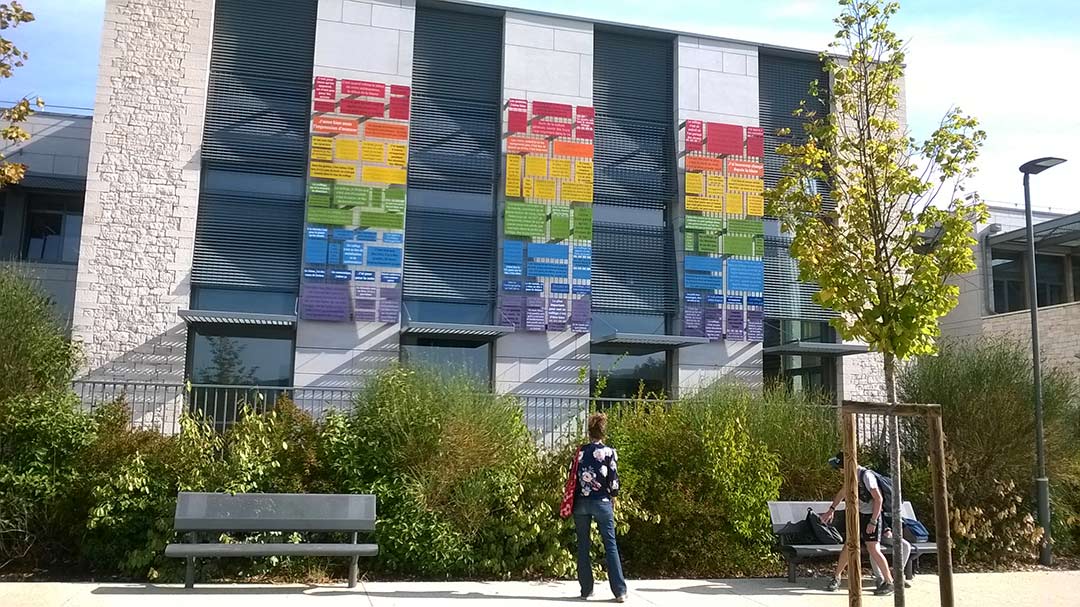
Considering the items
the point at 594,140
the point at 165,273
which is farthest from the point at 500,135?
the point at 165,273

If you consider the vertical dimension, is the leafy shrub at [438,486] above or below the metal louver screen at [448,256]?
below

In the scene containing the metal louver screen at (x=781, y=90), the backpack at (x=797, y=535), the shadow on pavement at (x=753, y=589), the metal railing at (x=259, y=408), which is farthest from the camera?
the metal louver screen at (x=781, y=90)

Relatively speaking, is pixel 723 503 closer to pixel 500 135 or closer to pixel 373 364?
pixel 373 364

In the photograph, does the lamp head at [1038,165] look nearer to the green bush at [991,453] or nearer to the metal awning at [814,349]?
the green bush at [991,453]

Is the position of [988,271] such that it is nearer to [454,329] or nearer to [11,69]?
[454,329]

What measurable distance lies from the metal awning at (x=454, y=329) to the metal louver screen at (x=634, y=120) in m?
4.24

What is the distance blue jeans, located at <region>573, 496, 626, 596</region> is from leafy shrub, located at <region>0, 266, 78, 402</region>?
584 centimetres

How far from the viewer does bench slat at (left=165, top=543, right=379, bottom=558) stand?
800 centimetres

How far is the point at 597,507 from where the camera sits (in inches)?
319

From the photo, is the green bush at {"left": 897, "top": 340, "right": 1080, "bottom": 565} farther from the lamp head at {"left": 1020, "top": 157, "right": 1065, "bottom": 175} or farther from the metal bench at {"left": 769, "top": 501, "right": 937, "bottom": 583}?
the lamp head at {"left": 1020, "top": 157, "right": 1065, "bottom": 175}

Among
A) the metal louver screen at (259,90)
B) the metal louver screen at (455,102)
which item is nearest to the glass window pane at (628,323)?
the metal louver screen at (455,102)

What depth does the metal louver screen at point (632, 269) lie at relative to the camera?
20.2 meters

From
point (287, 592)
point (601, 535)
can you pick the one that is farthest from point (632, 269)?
point (287, 592)

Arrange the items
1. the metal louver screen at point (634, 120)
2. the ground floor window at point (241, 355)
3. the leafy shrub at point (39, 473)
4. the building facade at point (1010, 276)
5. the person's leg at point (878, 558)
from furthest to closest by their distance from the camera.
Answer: the building facade at point (1010, 276), the metal louver screen at point (634, 120), the ground floor window at point (241, 355), the person's leg at point (878, 558), the leafy shrub at point (39, 473)
